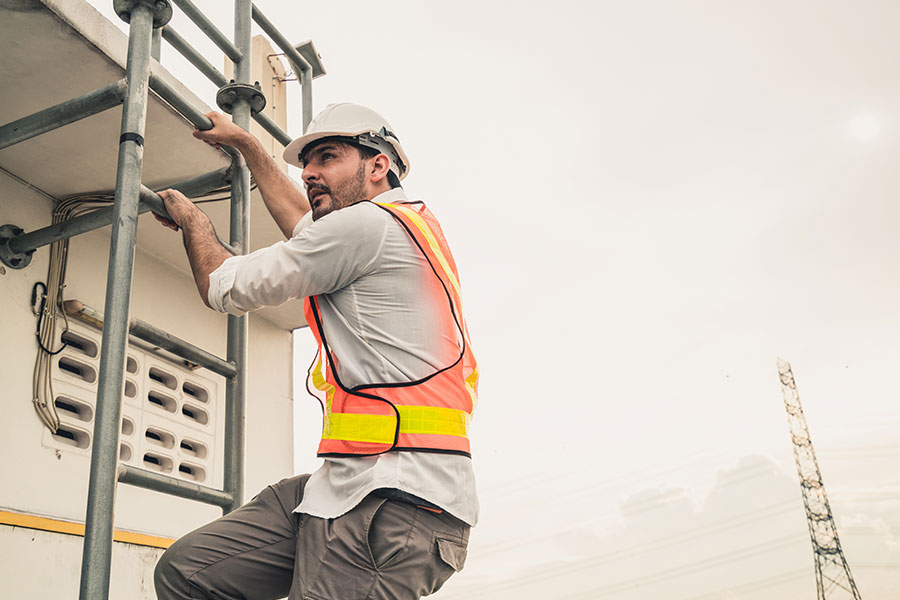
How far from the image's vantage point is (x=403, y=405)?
260cm

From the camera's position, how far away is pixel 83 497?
4.66 metres

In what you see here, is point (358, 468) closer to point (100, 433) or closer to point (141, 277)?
point (100, 433)

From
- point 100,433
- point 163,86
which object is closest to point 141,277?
point 163,86

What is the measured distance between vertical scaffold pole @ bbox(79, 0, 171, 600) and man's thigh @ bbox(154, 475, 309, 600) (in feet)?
0.85

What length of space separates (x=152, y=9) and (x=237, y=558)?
7.28ft

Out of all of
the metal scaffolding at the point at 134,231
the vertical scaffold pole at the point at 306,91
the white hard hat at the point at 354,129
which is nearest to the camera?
the metal scaffolding at the point at 134,231

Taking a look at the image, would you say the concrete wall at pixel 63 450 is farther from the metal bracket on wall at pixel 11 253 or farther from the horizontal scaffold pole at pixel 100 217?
the horizontal scaffold pole at pixel 100 217

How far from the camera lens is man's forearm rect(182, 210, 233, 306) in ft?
9.68

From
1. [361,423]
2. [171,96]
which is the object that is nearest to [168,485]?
[361,423]

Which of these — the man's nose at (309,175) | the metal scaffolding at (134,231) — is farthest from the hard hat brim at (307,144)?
the metal scaffolding at (134,231)

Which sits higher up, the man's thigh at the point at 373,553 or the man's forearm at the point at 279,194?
the man's forearm at the point at 279,194

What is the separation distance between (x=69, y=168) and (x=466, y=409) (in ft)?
10.6

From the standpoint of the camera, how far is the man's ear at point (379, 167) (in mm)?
3291

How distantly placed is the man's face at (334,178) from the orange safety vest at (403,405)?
1.12ft
